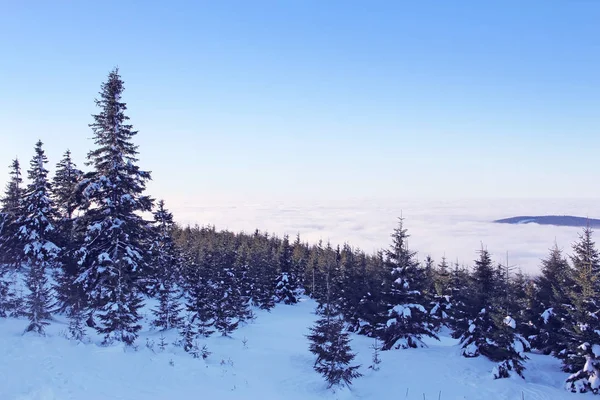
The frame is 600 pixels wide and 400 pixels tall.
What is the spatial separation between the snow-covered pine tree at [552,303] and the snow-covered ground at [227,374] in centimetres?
162

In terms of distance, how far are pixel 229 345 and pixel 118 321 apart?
1169cm

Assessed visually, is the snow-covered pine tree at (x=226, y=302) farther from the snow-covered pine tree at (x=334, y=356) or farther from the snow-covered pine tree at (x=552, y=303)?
the snow-covered pine tree at (x=552, y=303)

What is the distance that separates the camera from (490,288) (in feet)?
101

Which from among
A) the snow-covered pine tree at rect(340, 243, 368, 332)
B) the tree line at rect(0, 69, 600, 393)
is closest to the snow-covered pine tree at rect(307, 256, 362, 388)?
the tree line at rect(0, 69, 600, 393)

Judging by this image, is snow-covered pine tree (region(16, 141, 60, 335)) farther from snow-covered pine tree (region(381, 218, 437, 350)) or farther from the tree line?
snow-covered pine tree (region(381, 218, 437, 350))

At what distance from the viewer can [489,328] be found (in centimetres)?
2739

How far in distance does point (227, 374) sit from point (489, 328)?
18755 millimetres

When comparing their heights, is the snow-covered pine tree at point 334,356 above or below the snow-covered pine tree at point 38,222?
below

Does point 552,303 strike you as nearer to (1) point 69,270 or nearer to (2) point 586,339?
(2) point 586,339

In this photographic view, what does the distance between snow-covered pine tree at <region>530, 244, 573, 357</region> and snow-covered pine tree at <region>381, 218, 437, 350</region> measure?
8.18m

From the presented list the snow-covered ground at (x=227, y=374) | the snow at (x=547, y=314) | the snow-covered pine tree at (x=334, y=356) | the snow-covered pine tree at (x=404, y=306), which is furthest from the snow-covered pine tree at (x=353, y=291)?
the snow-covered pine tree at (x=334, y=356)

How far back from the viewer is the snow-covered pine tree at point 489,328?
22.4 meters

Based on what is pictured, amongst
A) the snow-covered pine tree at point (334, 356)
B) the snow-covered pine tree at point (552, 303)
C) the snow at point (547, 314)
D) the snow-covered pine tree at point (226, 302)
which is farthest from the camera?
the snow-covered pine tree at point (226, 302)

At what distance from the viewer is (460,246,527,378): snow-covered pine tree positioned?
883 inches
